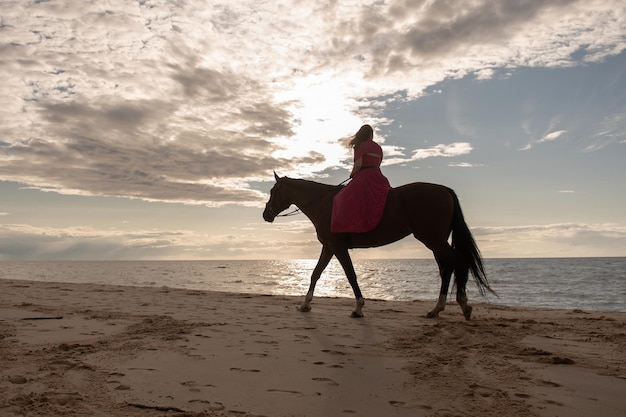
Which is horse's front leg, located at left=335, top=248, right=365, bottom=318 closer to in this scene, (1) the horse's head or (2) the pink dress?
(2) the pink dress

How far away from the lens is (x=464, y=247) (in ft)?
22.3

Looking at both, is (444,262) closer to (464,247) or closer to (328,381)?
(464,247)

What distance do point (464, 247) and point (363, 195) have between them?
1908mm

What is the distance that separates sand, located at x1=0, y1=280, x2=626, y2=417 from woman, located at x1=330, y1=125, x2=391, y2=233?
1678 mm

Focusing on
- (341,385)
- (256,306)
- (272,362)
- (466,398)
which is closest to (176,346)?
(272,362)

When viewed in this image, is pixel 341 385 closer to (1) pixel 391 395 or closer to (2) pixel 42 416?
(1) pixel 391 395

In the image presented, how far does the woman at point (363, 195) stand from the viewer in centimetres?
691

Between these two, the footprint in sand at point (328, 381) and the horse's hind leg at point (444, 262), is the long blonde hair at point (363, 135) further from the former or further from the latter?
the footprint in sand at point (328, 381)

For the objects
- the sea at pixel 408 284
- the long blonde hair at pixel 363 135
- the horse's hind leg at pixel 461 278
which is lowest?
the sea at pixel 408 284

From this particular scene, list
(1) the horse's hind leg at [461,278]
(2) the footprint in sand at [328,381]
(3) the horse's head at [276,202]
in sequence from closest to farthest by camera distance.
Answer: (2) the footprint in sand at [328,381] < (1) the horse's hind leg at [461,278] < (3) the horse's head at [276,202]

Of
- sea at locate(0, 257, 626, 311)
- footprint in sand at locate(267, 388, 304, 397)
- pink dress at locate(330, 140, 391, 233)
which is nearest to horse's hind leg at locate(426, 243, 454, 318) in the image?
pink dress at locate(330, 140, 391, 233)

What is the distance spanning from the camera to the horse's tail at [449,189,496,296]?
22.0ft

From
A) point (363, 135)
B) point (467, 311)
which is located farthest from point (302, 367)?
point (363, 135)

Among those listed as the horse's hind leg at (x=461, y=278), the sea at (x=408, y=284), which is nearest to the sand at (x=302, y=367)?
the horse's hind leg at (x=461, y=278)
